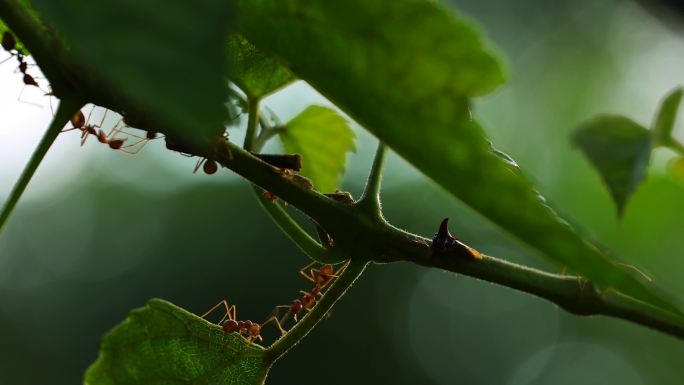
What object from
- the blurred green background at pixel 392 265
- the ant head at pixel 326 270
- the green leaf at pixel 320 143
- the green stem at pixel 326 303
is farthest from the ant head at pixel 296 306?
the blurred green background at pixel 392 265

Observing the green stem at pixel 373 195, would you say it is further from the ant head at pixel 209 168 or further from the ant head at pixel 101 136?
the ant head at pixel 101 136

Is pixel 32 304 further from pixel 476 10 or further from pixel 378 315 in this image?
pixel 476 10

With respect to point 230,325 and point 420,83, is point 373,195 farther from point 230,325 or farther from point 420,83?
point 230,325

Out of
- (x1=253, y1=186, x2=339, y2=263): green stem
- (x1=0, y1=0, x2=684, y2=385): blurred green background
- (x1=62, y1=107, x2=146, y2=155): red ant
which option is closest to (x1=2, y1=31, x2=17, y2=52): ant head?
(x1=62, y1=107, x2=146, y2=155): red ant

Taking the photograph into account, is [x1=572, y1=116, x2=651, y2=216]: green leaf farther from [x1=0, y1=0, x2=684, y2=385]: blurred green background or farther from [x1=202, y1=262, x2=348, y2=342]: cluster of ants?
[x1=0, y1=0, x2=684, y2=385]: blurred green background

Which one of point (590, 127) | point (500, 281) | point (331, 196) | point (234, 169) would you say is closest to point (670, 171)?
point (590, 127)
